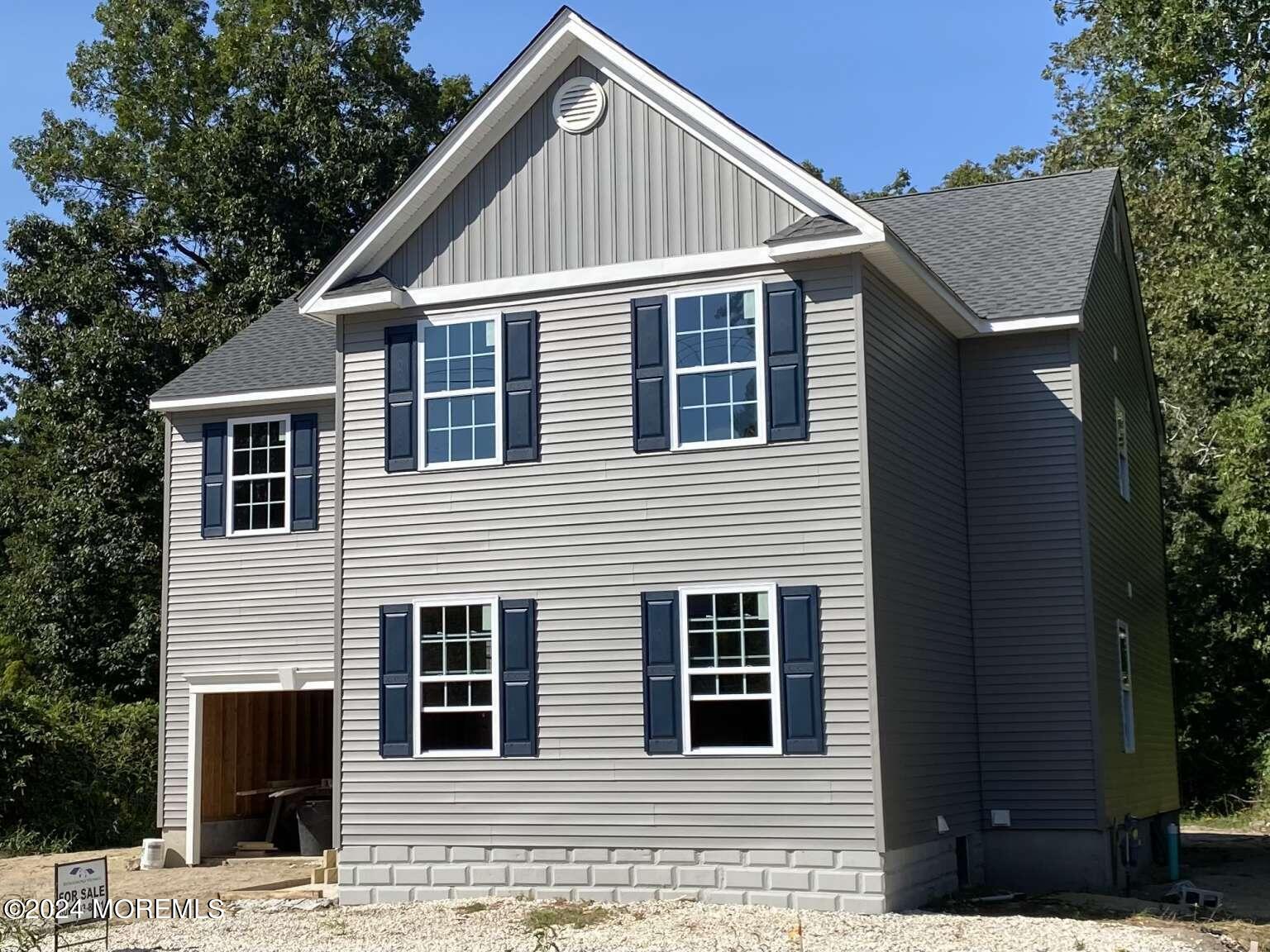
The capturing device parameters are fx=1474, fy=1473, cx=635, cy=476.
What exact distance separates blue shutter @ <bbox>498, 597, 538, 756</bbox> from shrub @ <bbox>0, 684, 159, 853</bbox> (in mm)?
9894

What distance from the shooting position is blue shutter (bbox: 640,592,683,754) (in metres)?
13.8

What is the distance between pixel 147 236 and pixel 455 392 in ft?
76.1

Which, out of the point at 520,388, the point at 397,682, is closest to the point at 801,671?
Answer: the point at 520,388

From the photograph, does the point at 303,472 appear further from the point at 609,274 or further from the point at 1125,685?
the point at 1125,685

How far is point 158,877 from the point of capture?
1772 centimetres

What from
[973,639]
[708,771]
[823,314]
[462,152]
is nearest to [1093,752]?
[973,639]

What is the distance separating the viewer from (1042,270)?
17.5m

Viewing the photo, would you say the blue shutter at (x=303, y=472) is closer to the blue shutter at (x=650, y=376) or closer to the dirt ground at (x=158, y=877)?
the dirt ground at (x=158, y=877)

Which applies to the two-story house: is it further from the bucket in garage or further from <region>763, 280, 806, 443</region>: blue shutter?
the bucket in garage

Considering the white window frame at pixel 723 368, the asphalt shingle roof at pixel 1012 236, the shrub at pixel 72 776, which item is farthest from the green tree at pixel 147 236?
the white window frame at pixel 723 368

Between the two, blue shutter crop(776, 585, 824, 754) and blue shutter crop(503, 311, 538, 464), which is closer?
blue shutter crop(776, 585, 824, 754)

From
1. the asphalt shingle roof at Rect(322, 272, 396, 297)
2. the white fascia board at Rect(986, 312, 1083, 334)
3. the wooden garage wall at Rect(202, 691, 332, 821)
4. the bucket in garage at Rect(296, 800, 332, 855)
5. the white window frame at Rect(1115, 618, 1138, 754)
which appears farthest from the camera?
the wooden garage wall at Rect(202, 691, 332, 821)

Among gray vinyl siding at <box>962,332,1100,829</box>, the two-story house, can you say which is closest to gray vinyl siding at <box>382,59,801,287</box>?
the two-story house

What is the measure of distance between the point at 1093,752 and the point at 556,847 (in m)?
5.94
